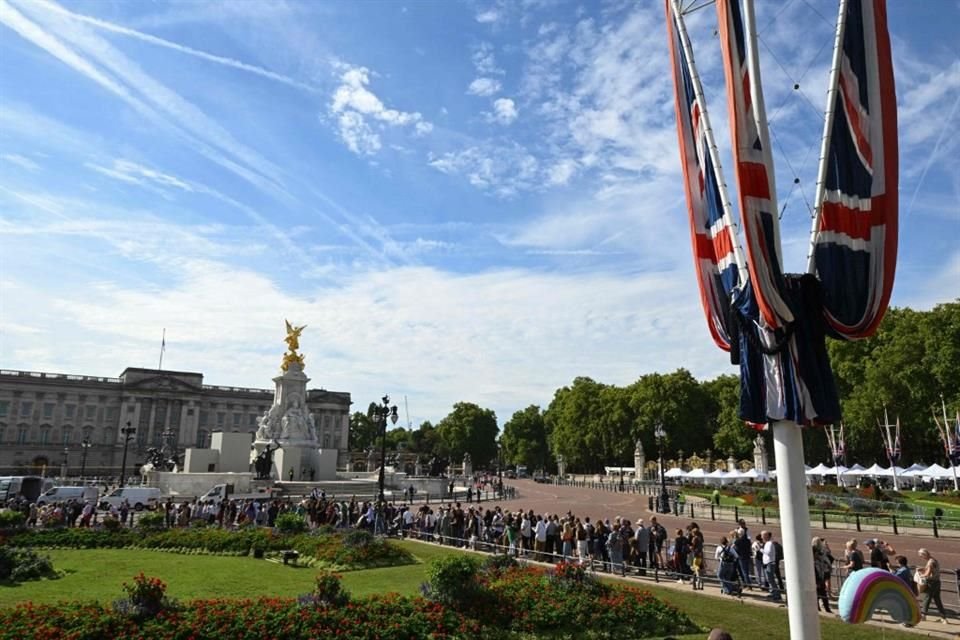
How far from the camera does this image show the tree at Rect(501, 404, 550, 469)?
393ft

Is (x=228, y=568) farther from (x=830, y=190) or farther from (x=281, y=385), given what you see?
(x=281, y=385)

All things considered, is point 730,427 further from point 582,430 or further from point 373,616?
point 373,616

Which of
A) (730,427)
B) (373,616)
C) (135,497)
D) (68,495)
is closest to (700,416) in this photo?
(730,427)

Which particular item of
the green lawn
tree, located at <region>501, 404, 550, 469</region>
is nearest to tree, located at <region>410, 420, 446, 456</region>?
tree, located at <region>501, 404, 550, 469</region>

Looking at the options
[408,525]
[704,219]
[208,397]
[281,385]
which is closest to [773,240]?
[704,219]

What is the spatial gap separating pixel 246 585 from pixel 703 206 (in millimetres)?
13439

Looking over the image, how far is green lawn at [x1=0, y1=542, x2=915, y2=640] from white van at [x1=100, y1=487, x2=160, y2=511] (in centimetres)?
Answer: 1475

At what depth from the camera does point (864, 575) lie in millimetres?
8203

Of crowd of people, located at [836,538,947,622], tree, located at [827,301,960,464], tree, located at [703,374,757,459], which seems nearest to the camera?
crowd of people, located at [836,538,947,622]

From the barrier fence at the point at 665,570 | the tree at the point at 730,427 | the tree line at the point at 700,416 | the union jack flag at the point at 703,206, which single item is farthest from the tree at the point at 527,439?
the union jack flag at the point at 703,206

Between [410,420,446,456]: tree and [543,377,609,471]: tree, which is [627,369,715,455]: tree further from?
[410,420,446,456]: tree

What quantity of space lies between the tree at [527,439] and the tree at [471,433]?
379 centimetres

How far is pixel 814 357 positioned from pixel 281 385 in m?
57.7

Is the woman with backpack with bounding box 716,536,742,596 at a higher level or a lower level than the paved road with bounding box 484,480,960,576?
higher
